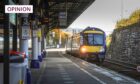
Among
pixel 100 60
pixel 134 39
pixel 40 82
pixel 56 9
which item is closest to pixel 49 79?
pixel 40 82

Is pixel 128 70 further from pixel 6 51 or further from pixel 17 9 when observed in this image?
pixel 6 51

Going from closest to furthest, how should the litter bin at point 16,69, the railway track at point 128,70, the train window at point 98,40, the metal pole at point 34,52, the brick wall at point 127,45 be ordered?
the litter bin at point 16,69 → the railway track at point 128,70 → the metal pole at point 34,52 → the train window at point 98,40 → the brick wall at point 127,45

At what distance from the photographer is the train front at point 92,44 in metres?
52.0

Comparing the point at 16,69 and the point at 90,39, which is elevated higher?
the point at 90,39

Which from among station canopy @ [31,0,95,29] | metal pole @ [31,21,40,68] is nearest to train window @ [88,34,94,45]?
station canopy @ [31,0,95,29]

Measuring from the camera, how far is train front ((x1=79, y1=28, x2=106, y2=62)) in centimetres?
5197

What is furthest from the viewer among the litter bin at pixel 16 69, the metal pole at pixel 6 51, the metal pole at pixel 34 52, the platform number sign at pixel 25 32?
the metal pole at pixel 34 52

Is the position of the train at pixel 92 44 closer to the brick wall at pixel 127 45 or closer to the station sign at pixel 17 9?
the brick wall at pixel 127 45

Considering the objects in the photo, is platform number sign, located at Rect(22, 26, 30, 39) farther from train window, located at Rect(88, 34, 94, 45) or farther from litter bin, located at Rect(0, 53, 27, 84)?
train window, located at Rect(88, 34, 94, 45)

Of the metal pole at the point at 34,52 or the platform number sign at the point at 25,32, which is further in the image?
the metal pole at the point at 34,52

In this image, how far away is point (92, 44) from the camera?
5225 cm

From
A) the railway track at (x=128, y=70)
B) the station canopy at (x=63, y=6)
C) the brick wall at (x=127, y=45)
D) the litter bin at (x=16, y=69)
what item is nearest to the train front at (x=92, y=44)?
the station canopy at (x=63, y=6)

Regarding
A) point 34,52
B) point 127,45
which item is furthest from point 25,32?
point 127,45

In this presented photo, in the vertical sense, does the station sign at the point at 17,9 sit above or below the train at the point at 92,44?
above
